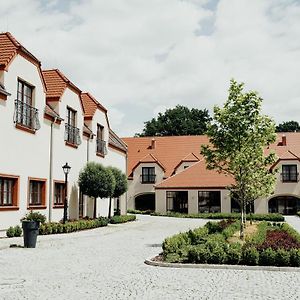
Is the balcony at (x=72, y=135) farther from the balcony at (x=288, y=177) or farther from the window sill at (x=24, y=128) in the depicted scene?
the balcony at (x=288, y=177)

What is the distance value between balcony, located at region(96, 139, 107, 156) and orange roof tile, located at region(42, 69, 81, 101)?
5.90m

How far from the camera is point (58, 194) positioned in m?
26.1

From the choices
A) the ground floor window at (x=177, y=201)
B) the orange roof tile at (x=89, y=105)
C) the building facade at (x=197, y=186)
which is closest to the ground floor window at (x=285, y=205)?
the building facade at (x=197, y=186)

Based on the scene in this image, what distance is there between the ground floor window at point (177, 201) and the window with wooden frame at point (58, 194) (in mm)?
23870

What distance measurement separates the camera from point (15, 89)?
21.1 m

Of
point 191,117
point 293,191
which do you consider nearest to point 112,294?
point 293,191

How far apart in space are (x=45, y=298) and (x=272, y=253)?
20.3 ft

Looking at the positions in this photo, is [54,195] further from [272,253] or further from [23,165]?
[272,253]

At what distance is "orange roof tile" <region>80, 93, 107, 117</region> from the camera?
32.3 metres

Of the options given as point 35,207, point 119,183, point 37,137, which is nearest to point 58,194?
point 35,207

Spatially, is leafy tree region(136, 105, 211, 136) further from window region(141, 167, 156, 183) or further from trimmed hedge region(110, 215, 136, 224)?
trimmed hedge region(110, 215, 136, 224)

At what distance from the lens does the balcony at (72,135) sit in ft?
90.0

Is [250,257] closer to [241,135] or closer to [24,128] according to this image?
[241,135]

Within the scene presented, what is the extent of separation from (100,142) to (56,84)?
25.3 feet
